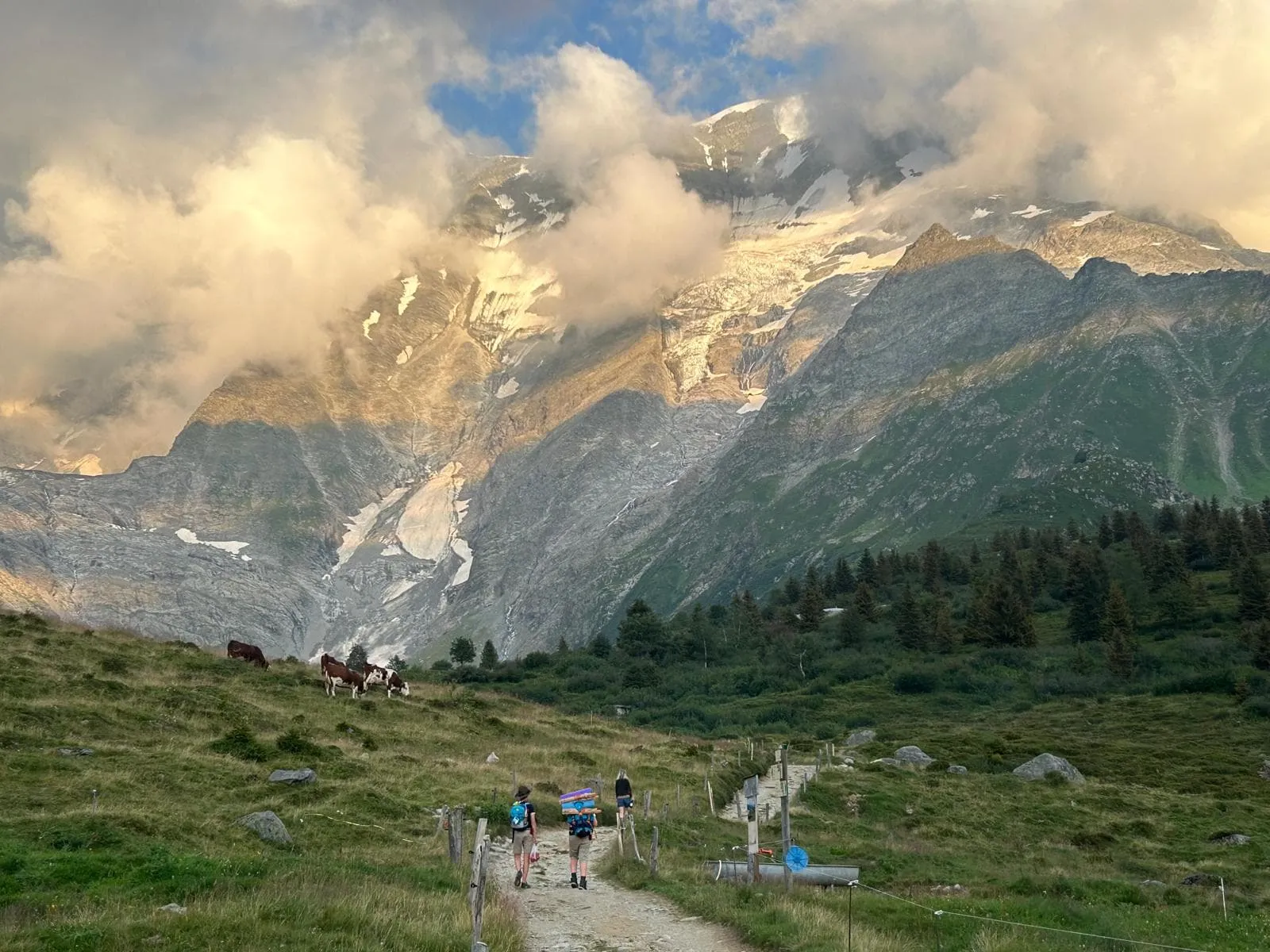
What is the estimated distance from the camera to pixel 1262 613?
118062mm

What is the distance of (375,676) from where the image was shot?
69.1m

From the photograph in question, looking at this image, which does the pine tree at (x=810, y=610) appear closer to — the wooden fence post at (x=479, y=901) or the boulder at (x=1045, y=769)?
the boulder at (x=1045, y=769)

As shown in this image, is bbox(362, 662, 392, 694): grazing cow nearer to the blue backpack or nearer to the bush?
the bush

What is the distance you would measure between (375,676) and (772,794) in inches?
1156

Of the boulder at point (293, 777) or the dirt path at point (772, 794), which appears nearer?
the boulder at point (293, 777)

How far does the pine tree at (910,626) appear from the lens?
141750 mm

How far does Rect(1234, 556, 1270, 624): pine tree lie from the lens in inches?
4656

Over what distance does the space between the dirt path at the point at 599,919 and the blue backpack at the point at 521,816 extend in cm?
150

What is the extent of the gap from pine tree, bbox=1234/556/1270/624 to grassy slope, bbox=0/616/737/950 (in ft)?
292

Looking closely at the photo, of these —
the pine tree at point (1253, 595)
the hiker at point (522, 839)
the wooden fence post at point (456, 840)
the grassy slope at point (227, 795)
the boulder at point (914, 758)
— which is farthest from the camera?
the pine tree at point (1253, 595)

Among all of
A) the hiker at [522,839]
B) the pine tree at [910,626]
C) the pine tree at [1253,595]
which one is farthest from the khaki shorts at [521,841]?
the pine tree at [910,626]

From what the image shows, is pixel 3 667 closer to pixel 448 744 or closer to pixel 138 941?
pixel 448 744

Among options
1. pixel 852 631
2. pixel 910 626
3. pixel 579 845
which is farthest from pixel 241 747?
pixel 852 631

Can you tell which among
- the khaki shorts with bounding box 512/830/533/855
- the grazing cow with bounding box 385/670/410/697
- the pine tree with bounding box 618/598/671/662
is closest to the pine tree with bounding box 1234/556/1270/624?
the pine tree with bounding box 618/598/671/662
